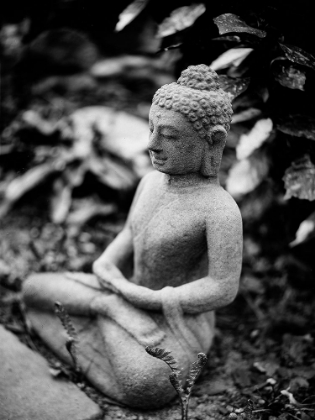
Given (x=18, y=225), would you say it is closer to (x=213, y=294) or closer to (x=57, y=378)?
(x=57, y=378)

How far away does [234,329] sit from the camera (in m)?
3.63

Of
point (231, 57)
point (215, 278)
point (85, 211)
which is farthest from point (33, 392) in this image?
point (85, 211)

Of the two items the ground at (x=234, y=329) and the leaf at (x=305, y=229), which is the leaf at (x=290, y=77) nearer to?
the leaf at (x=305, y=229)

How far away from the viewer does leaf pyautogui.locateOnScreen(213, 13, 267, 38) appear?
258 centimetres

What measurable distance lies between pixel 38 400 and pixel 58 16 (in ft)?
10.6

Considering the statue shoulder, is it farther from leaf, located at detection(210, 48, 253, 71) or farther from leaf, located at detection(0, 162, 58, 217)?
leaf, located at detection(0, 162, 58, 217)

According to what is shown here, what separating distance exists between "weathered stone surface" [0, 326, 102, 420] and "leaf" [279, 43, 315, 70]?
211 cm

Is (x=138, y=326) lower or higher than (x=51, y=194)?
higher

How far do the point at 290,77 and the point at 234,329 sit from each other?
5.91 ft

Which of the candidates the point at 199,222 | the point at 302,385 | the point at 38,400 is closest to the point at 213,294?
the point at 199,222

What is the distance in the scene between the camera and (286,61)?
2918 mm

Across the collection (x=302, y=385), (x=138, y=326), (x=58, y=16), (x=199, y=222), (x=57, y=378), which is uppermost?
(x=58, y=16)

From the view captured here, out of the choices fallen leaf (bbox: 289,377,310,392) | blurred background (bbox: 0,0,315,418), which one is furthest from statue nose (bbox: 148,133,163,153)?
fallen leaf (bbox: 289,377,310,392)

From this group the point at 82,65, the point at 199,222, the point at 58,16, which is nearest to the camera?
the point at 199,222
